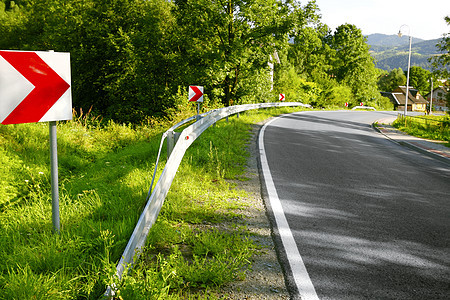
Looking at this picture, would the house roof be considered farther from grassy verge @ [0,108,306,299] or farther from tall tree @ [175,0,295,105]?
grassy verge @ [0,108,306,299]

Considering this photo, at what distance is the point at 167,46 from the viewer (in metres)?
25.2

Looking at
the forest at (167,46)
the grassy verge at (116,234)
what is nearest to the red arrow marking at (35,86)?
the grassy verge at (116,234)

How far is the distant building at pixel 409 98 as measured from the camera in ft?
367

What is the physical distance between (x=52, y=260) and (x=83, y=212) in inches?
50.4

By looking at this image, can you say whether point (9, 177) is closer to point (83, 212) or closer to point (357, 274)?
point (83, 212)

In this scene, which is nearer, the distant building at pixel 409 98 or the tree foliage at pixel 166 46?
the tree foliage at pixel 166 46

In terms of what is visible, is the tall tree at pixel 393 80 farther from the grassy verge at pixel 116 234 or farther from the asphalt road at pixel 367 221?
the grassy verge at pixel 116 234

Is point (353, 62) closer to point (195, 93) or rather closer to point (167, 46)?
point (167, 46)

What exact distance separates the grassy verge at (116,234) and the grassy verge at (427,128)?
12583 mm

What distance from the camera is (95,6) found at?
1030 inches

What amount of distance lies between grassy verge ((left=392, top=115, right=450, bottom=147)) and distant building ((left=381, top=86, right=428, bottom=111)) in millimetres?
96847

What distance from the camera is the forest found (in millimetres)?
22531

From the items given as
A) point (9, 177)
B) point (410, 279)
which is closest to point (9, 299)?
point (410, 279)

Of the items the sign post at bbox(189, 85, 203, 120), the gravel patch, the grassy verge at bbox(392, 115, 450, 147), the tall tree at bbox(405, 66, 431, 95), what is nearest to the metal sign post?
the gravel patch
